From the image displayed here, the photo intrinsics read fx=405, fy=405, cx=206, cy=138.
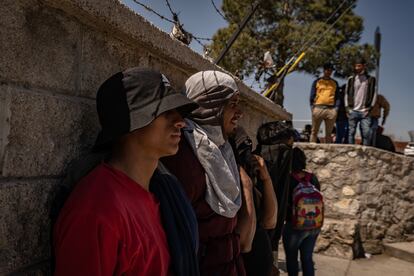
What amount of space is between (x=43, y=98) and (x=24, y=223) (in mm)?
376

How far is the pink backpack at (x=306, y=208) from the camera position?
146 inches

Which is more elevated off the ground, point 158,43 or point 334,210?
point 158,43

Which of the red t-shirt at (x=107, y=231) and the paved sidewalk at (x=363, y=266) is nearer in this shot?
the red t-shirt at (x=107, y=231)

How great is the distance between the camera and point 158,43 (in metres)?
1.90

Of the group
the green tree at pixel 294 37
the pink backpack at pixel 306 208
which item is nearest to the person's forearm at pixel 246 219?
the pink backpack at pixel 306 208

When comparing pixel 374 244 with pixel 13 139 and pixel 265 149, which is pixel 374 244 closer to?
pixel 265 149

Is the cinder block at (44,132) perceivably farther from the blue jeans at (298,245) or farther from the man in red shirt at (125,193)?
the blue jeans at (298,245)

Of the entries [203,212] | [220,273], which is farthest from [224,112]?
[220,273]

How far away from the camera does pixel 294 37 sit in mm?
14609

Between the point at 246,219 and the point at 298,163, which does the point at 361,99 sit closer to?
the point at 298,163

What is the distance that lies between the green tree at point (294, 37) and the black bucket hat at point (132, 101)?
1309cm

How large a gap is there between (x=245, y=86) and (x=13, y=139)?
254 cm

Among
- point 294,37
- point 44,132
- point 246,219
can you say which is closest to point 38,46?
point 44,132

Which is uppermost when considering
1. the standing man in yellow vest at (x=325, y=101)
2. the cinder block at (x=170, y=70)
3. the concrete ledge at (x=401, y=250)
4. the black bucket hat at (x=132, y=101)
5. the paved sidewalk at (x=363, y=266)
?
the standing man in yellow vest at (x=325, y=101)
